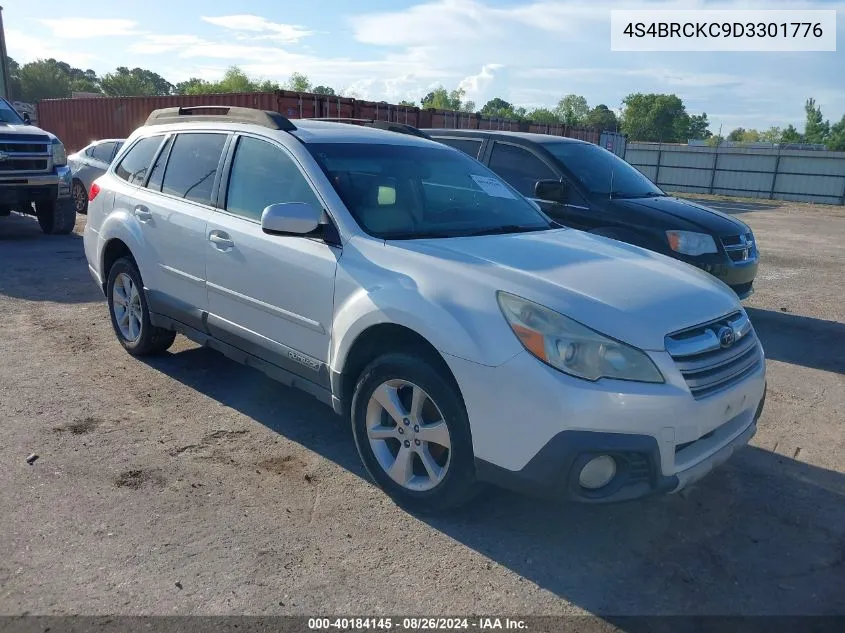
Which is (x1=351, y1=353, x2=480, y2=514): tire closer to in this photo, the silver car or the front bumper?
the front bumper

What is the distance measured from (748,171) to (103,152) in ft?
83.8

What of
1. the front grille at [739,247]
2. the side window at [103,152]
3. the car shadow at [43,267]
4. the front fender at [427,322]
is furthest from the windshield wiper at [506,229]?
the side window at [103,152]

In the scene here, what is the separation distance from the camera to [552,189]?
21.3 feet

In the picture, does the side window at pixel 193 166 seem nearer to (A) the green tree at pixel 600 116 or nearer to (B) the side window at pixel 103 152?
(B) the side window at pixel 103 152

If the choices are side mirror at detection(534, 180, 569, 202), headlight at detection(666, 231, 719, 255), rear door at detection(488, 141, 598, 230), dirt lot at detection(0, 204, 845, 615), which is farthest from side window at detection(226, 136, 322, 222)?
headlight at detection(666, 231, 719, 255)

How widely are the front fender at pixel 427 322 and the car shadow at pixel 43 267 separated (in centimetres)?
489

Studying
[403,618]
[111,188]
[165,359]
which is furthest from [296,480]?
[111,188]

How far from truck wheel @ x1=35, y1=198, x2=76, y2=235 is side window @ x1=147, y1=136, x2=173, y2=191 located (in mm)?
7181

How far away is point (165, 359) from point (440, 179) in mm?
2631

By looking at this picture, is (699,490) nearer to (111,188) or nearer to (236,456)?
(236,456)

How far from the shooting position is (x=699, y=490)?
369 cm

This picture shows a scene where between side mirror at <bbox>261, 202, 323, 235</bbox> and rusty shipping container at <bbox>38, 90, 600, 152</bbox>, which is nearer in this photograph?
side mirror at <bbox>261, 202, 323, 235</bbox>

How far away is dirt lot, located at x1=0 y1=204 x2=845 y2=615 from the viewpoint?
281cm

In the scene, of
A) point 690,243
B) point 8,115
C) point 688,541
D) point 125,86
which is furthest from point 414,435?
point 125,86
